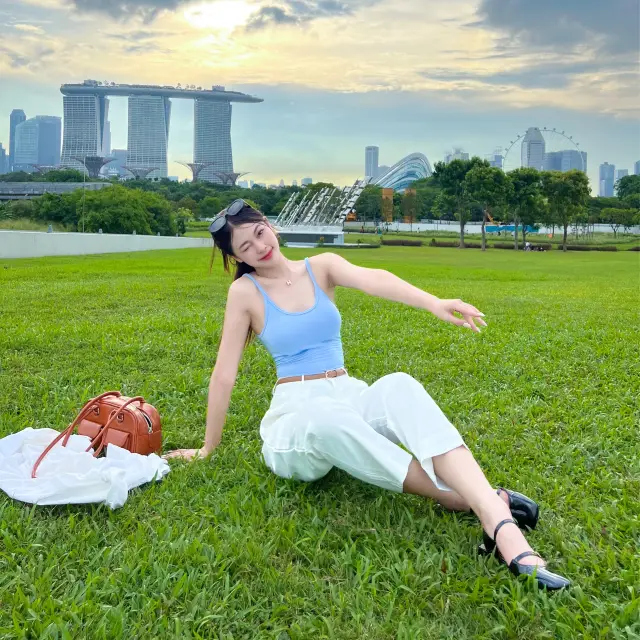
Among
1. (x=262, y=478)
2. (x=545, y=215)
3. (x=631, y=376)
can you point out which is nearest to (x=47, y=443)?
(x=262, y=478)

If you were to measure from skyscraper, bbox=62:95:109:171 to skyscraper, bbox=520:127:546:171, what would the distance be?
119 metres

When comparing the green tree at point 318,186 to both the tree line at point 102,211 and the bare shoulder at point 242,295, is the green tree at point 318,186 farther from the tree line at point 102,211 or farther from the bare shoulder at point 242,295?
the bare shoulder at point 242,295

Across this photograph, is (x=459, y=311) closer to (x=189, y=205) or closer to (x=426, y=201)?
(x=189, y=205)

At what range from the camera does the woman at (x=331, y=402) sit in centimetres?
237

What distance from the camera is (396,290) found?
294 centimetres

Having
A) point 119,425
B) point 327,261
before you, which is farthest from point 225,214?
point 119,425

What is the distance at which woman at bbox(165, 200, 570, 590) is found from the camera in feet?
7.76

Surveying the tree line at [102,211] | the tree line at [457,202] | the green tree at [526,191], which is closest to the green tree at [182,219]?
the tree line at [457,202]

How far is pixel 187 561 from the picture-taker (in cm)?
227

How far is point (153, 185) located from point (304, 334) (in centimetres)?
7814

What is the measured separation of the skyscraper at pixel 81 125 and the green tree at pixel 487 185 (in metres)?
148

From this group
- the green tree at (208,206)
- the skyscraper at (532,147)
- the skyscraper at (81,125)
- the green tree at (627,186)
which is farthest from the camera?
the skyscraper at (81,125)

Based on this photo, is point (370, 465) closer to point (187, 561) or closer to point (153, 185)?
point (187, 561)

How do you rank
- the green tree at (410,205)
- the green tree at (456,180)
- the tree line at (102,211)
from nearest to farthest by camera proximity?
the tree line at (102,211) → the green tree at (456,180) → the green tree at (410,205)
